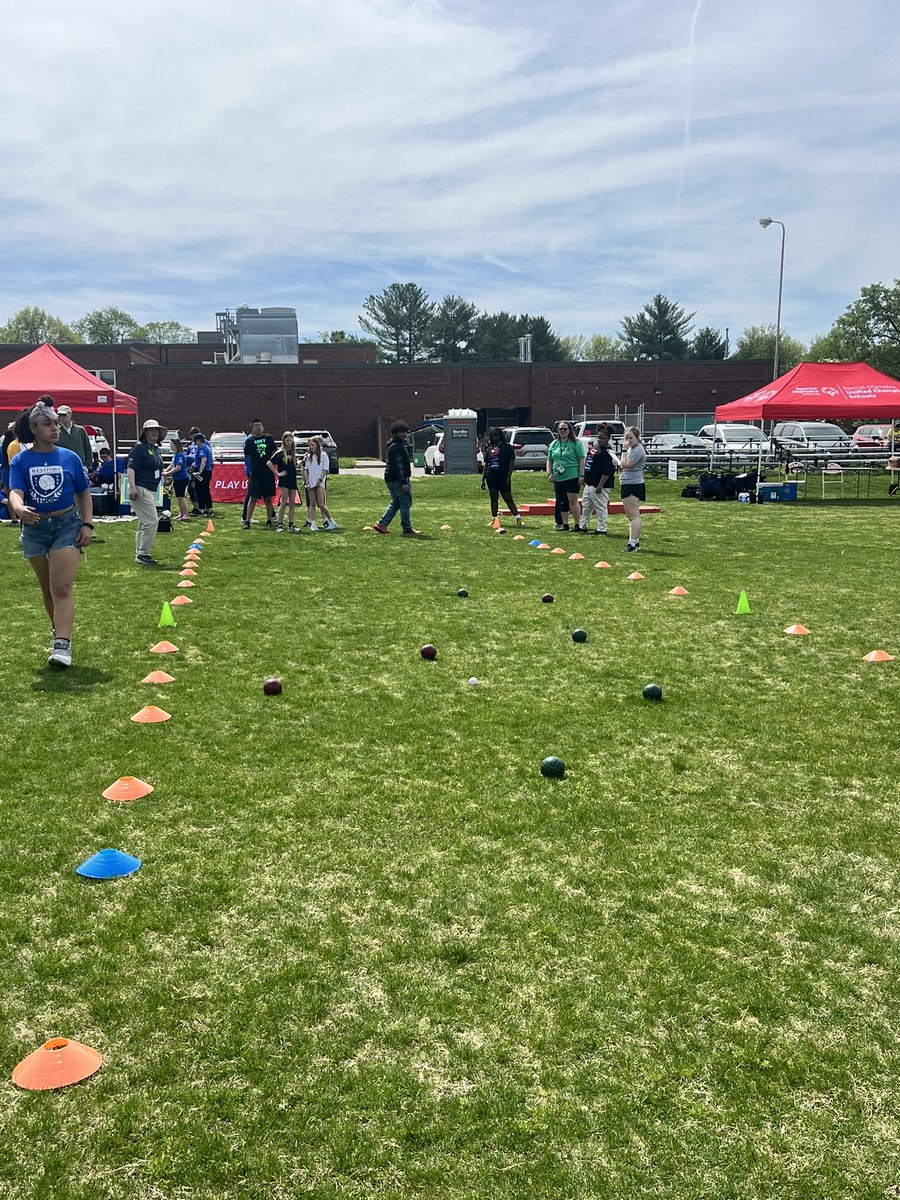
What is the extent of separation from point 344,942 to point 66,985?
980mm

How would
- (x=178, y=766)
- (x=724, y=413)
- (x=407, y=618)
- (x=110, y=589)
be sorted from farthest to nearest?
1. (x=724, y=413)
2. (x=110, y=589)
3. (x=407, y=618)
4. (x=178, y=766)

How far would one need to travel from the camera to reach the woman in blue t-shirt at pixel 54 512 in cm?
734

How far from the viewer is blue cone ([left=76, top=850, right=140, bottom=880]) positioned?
408 cm

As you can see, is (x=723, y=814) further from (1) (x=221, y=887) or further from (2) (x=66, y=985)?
(2) (x=66, y=985)

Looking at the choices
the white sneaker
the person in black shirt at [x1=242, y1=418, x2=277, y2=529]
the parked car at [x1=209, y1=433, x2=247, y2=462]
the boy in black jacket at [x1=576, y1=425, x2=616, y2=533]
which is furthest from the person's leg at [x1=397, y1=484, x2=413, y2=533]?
the parked car at [x1=209, y1=433, x2=247, y2=462]

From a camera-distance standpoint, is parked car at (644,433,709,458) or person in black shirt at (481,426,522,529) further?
parked car at (644,433,709,458)

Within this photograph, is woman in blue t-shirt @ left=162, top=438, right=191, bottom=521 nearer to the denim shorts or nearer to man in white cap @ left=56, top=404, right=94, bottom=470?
man in white cap @ left=56, top=404, right=94, bottom=470

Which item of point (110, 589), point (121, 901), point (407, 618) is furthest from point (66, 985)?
point (110, 589)

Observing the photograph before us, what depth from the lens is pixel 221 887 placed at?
4.01m

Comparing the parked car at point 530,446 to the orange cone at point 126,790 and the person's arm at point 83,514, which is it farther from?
the orange cone at point 126,790

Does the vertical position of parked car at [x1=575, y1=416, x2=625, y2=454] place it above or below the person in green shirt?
above

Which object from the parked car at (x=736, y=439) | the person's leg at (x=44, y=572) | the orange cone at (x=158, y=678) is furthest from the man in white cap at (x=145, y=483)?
the parked car at (x=736, y=439)

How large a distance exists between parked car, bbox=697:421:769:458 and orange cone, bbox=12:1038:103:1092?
30.8m

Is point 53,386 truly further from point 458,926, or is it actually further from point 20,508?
point 458,926
